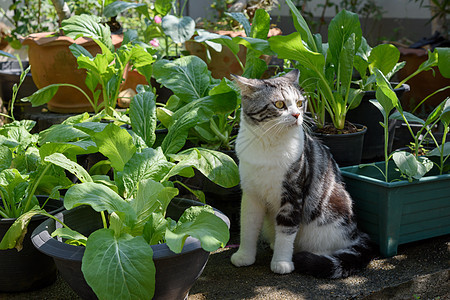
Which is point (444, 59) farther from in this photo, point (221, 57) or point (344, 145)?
point (221, 57)

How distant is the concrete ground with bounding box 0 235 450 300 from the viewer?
2020 millimetres

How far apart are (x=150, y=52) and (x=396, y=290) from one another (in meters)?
1.82

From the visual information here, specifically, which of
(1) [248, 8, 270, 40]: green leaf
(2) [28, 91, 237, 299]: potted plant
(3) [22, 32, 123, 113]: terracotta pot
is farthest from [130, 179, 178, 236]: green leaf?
(3) [22, 32, 123, 113]: terracotta pot

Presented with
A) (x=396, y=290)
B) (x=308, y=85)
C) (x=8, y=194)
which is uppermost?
(x=308, y=85)

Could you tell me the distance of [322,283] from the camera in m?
2.12

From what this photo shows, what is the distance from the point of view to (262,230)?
2.41 meters

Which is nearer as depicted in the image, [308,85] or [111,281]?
[111,281]

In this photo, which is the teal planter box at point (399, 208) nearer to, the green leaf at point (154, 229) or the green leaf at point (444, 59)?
the green leaf at point (444, 59)

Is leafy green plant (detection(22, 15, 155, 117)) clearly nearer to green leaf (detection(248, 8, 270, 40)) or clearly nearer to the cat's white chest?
green leaf (detection(248, 8, 270, 40))

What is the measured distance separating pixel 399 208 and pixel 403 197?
53 millimetres

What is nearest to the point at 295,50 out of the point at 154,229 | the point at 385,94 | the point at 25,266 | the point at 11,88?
the point at 385,94

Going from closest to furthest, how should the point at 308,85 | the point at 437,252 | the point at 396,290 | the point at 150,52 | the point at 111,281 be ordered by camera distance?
1. the point at 111,281
2. the point at 396,290
3. the point at 437,252
4. the point at 308,85
5. the point at 150,52

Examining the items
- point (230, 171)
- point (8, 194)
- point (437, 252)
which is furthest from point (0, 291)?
point (437, 252)

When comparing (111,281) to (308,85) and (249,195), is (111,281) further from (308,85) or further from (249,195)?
(308,85)
